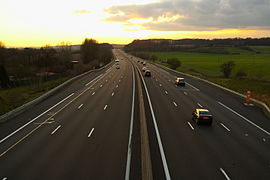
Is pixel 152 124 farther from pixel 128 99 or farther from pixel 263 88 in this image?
pixel 263 88

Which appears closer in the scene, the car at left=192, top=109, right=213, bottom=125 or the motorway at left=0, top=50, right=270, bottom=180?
the motorway at left=0, top=50, right=270, bottom=180

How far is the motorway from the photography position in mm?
13039

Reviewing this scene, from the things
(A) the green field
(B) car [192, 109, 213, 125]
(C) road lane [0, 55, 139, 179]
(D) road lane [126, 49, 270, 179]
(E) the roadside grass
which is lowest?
(E) the roadside grass

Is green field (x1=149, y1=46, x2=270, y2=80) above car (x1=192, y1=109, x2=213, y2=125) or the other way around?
above

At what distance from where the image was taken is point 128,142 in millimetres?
17125

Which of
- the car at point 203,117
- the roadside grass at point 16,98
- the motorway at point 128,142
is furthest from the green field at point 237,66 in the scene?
the roadside grass at point 16,98

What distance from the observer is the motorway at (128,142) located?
42.8 ft

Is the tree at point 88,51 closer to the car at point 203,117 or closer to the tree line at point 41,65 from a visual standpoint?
the tree line at point 41,65

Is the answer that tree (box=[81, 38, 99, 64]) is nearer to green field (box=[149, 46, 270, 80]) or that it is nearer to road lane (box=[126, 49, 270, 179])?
green field (box=[149, 46, 270, 80])

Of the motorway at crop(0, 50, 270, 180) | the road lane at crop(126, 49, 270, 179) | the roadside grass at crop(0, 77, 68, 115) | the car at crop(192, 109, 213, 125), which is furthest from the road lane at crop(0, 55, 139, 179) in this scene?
the roadside grass at crop(0, 77, 68, 115)

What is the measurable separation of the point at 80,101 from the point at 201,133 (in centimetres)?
1833

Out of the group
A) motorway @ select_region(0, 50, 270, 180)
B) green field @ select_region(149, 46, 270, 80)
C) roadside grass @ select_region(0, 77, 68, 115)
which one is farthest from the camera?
green field @ select_region(149, 46, 270, 80)

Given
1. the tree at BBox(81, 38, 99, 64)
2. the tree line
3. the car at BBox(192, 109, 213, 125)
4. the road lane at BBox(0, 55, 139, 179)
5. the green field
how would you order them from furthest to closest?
the tree at BBox(81, 38, 99, 64), the green field, the tree line, the car at BBox(192, 109, 213, 125), the road lane at BBox(0, 55, 139, 179)

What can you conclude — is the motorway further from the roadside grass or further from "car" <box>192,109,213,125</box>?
the roadside grass
